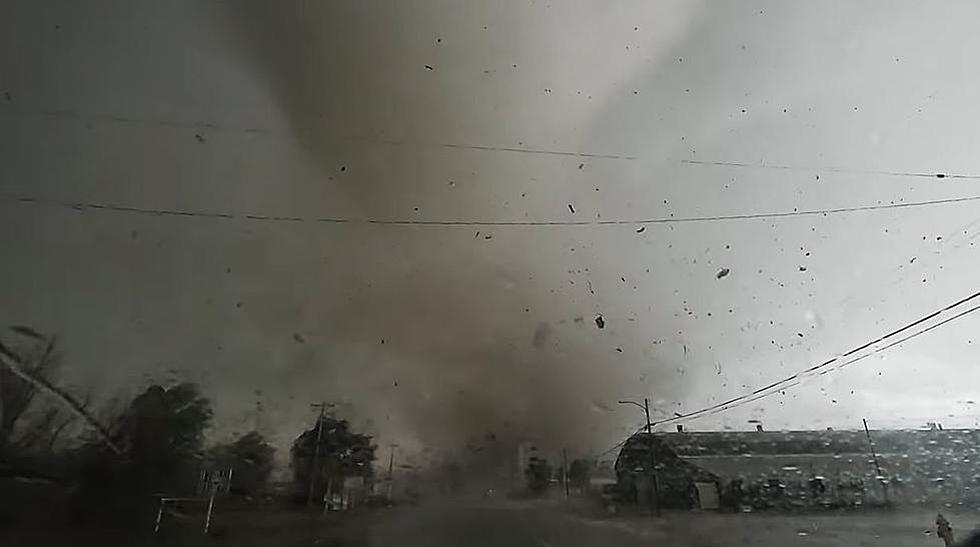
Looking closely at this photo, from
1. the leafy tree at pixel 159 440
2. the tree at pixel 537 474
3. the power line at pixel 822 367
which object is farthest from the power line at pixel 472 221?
the tree at pixel 537 474

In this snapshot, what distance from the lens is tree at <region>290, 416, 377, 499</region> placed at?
1105mm

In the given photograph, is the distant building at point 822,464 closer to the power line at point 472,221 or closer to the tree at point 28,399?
the power line at point 472,221

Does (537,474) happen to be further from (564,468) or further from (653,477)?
(653,477)

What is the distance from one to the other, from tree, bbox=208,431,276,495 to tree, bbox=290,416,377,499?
0.04m

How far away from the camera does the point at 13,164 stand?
3.98ft

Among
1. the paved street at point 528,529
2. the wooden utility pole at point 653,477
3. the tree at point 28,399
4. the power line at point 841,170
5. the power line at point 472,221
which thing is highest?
the power line at point 841,170

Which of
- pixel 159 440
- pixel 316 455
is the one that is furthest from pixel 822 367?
pixel 159 440

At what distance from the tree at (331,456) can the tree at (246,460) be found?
0.14ft

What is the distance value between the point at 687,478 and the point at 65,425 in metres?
0.95

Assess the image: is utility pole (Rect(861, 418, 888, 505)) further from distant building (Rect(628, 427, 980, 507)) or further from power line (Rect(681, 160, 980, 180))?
power line (Rect(681, 160, 980, 180))

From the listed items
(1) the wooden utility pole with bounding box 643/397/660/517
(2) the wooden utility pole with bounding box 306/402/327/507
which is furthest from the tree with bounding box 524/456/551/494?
(2) the wooden utility pole with bounding box 306/402/327/507

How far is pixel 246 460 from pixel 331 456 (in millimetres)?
132

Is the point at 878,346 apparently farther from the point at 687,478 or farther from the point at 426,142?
→ the point at 426,142

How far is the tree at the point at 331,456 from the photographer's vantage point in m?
1.11
